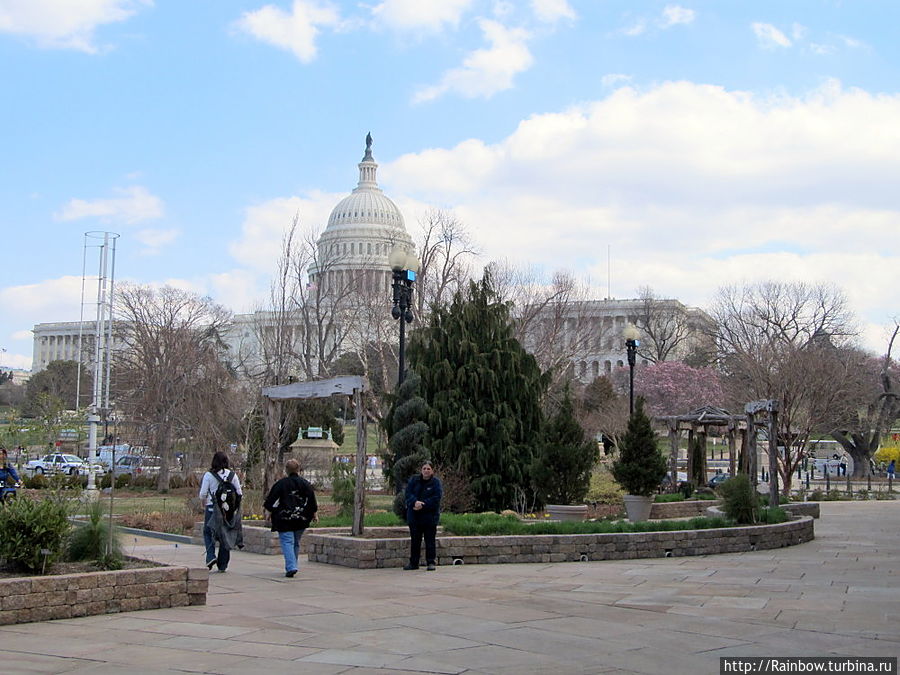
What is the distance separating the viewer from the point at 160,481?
1510 inches

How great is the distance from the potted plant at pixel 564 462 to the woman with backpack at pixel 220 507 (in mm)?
10626

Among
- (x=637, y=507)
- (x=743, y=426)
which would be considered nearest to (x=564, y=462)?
(x=637, y=507)

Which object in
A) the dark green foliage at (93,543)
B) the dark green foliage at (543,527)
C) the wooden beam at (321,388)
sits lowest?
the dark green foliage at (543,527)

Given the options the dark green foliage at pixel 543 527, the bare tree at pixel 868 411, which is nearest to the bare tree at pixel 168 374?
the dark green foliage at pixel 543 527

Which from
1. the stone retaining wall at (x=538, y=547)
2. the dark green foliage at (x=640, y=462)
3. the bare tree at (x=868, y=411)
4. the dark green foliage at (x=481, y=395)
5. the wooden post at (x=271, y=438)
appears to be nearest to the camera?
the stone retaining wall at (x=538, y=547)

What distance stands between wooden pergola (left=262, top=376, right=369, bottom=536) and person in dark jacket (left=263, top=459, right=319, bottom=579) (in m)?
1.40

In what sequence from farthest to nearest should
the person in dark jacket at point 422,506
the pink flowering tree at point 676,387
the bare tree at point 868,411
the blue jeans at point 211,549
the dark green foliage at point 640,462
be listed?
the pink flowering tree at point 676,387 → the bare tree at point 868,411 → the dark green foliage at point 640,462 → the person in dark jacket at point 422,506 → the blue jeans at point 211,549

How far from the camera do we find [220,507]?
12.8 m

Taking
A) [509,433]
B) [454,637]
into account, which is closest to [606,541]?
[454,637]

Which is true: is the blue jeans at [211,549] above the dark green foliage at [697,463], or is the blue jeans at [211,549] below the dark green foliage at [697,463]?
below

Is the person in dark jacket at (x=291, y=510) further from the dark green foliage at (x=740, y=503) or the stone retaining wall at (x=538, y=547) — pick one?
the dark green foliage at (x=740, y=503)

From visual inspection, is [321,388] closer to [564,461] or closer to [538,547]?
[538,547]

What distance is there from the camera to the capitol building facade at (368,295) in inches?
1993

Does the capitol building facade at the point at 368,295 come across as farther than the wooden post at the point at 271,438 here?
Yes
